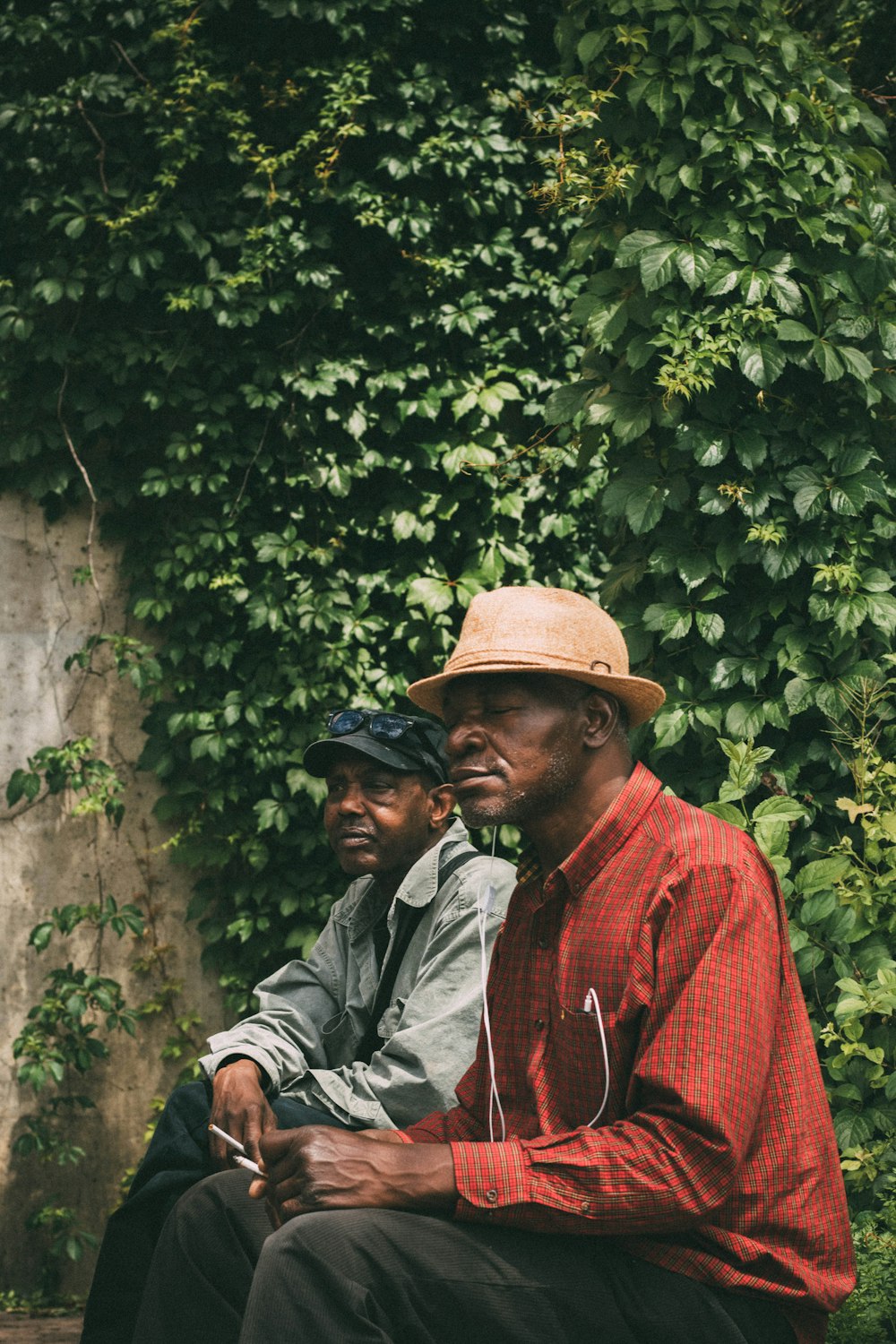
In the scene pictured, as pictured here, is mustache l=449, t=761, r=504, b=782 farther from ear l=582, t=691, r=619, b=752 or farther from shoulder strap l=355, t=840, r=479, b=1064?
shoulder strap l=355, t=840, r=479, b=1064

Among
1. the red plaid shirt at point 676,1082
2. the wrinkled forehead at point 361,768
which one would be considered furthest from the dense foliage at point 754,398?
the red plaid shirt at point 676,1082

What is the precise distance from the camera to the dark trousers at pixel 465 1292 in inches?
68.3

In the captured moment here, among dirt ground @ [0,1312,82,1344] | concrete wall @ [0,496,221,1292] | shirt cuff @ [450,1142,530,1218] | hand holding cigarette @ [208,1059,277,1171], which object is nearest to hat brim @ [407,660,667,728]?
shirt cuff @ [450,1142,530,1218]

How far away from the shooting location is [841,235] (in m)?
3.34

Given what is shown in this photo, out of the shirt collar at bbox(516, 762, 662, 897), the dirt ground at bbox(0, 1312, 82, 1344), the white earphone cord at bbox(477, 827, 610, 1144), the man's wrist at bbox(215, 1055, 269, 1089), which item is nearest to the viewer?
the white earphone cord at bbox(477, 827, 610, 1144)

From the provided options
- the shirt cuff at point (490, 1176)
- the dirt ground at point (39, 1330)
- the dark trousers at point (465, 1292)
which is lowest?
the dirt ground at point (39, 1330)

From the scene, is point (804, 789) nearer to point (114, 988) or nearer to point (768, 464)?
point (768, 464)

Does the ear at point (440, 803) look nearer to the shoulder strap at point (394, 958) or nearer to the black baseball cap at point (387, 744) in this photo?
the black baseball cap at point (387, 744)

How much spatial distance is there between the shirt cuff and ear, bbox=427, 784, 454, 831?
1.52m

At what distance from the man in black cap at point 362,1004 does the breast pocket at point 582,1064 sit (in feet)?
0.89

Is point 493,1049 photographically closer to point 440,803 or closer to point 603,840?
point 603,840

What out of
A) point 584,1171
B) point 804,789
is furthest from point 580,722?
point 804,789

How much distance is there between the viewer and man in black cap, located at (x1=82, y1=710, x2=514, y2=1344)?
8.80 ft

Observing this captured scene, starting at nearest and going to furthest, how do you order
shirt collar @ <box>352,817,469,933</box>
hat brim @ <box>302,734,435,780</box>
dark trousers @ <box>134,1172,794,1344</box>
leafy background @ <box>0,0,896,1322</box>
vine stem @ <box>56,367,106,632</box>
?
1. dark trousers @ <box>134,1172,794,1344</box>
2. shirt collar @ <box>352,817,469,933</box>
3. hat brim @ <box>302,734,435,780</box>
4. leafy background @ <box>0,0,896,1322</box>
5. vine stem @ <box>56,367,106,632</box>
